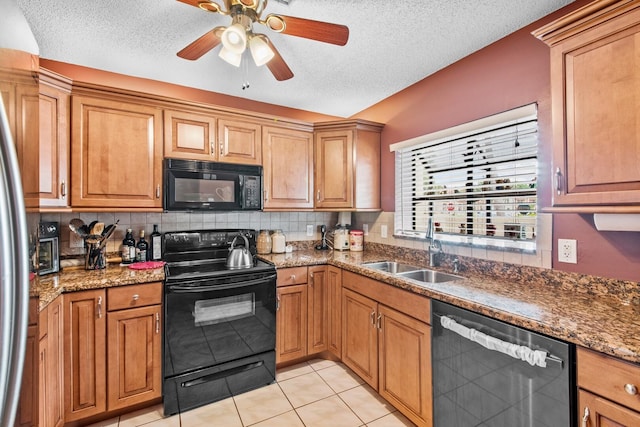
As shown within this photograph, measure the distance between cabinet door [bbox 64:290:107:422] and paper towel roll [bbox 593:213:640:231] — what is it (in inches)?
104

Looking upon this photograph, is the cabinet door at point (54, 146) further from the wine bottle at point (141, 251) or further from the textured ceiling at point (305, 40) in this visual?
the wine bottle at point (141, 251)

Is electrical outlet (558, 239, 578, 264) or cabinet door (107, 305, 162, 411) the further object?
cabinet door (107, 305, 162, 411)

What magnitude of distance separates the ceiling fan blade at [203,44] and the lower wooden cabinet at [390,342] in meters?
1.72

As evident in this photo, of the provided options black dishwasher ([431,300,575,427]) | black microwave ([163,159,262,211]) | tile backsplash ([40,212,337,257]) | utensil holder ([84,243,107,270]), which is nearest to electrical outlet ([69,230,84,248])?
tile backsplash ([40,212,337,257])

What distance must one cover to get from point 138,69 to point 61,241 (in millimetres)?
1410

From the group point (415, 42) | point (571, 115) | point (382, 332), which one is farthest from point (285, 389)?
point (415, 42)

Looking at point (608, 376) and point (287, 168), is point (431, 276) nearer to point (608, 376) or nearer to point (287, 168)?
point (608, 376)

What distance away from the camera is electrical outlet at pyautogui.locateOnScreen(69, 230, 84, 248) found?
2174 mm

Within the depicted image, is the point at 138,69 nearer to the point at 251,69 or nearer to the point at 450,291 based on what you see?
the point at 251,69

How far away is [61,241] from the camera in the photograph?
2.15m

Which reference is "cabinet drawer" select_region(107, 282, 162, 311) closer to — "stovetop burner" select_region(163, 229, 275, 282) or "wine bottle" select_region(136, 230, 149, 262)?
"stovetop burner" select_region(163, 229, 275, 282)

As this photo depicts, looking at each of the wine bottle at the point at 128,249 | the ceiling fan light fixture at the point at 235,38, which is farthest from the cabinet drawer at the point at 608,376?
the wine bottle at the point at 128,249

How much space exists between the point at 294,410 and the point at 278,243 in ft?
4.47

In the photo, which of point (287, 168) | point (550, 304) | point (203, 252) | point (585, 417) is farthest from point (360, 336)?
point (287, 168)
